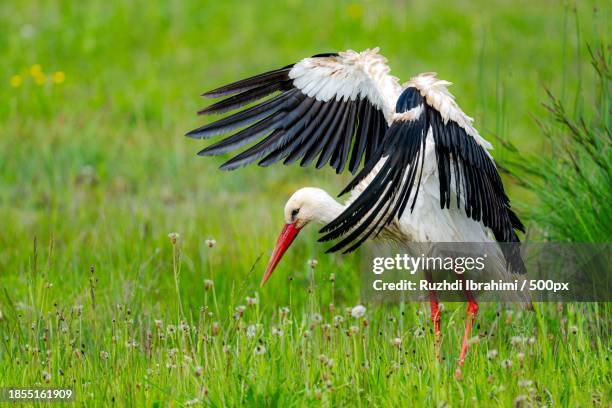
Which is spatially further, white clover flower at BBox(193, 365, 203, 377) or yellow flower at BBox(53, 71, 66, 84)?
yellow flower at BBox(53, 71, 66, 84)

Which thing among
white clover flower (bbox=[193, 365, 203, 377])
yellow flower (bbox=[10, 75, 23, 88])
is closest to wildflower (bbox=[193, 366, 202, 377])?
white clover flower (bbox=[193, 365, 203, 377])

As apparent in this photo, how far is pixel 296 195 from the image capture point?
5582mm

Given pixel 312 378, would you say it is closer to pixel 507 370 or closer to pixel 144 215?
pixel 507 370

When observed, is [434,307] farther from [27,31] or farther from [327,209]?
[27,31]

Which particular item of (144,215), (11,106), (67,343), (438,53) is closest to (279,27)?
(438,53)

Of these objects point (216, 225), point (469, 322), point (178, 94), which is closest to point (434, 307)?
point (469, 322)

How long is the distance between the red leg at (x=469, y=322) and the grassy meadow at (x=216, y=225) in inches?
2.4

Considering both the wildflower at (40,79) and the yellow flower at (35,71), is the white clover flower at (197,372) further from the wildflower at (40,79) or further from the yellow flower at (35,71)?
the yellow flower at (35,71)

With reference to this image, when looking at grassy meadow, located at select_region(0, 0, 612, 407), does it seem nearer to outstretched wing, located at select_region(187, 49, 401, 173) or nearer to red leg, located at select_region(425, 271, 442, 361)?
red leg, located at select_region(425, 271, 442, 361)

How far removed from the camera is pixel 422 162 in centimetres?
454

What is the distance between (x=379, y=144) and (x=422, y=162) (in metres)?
0.63

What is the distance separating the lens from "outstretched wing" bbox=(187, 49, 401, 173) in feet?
16.8

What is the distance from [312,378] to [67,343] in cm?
101

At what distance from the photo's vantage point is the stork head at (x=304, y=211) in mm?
5500
